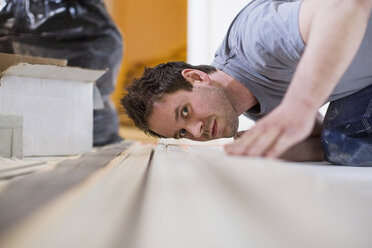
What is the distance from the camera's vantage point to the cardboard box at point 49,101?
611 millimetres

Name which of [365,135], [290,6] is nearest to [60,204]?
[290,6]

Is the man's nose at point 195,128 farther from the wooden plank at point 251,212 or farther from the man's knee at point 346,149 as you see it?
the man's knee at point 346,149

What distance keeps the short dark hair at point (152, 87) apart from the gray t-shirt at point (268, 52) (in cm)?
5

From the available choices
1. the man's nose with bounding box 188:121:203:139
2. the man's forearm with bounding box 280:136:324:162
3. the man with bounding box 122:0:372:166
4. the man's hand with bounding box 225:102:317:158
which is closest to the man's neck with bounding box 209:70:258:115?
the man with bounding box 122:0:372:166

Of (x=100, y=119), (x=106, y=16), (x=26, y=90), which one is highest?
(x=106, y=16)

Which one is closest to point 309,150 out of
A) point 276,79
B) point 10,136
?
point 276,79

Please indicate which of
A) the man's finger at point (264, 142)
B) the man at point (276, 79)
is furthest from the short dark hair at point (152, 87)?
the man's finger at point (264, 142)

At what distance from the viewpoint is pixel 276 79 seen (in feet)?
1.95

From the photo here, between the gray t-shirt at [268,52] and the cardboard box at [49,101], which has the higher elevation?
the gray t-shirt at [268,52]

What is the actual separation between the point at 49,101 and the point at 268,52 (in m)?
0.47

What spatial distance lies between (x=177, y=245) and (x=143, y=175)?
0.14 metres

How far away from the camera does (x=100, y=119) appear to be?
51.4 inches

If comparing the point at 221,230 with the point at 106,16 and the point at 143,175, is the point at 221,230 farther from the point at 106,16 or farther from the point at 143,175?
the point at 106,16

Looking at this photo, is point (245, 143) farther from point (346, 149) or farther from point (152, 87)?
point (346, 149)
